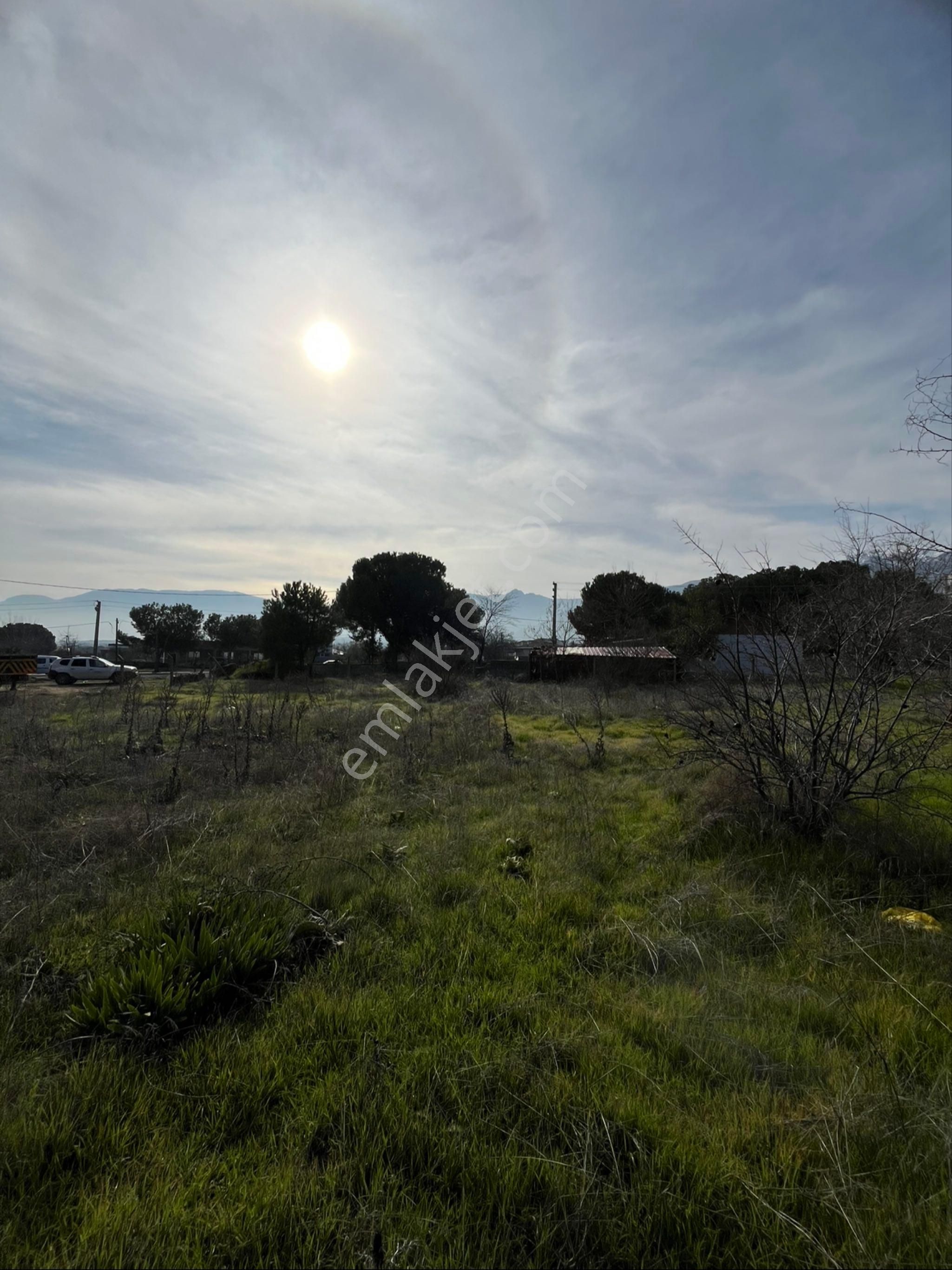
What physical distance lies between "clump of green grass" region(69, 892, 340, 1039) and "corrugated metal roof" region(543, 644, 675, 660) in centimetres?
1689

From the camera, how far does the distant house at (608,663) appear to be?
19.8m

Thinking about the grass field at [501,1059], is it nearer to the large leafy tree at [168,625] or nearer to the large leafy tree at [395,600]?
the large leafy tree at [395,600]

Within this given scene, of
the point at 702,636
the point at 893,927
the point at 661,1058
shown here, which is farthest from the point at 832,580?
the point at 661,1058

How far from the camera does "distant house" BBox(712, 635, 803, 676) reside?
4.90 m

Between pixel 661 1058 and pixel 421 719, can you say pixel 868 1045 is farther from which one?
pixel 421 719

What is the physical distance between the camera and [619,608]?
3006cm

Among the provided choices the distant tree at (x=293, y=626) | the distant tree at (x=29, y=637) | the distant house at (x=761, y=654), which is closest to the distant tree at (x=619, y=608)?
the distant tree at (x=293, y=626)

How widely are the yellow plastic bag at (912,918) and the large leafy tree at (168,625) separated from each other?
43780 mm

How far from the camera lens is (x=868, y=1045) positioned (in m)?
2.27

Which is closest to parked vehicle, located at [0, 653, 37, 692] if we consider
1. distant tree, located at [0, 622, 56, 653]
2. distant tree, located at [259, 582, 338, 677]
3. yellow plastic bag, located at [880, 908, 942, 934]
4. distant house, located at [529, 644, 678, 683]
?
distant tree, located at [259, 582, 338, 677]

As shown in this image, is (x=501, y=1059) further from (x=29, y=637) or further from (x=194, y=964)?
(x=29, y=637)

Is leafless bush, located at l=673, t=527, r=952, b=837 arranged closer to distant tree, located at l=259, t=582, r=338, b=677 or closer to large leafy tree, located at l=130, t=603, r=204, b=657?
distant tree, located at l=259, t=582, r=338, b=677

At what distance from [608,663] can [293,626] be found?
15.4 meters

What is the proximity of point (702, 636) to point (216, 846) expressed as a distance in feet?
20.1
